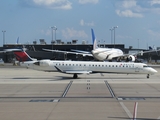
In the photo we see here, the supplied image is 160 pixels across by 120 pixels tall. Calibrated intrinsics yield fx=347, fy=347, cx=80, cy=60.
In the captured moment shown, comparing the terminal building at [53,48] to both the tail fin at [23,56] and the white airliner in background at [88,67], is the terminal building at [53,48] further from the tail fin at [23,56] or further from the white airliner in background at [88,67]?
the white airliner in background at [88,67]

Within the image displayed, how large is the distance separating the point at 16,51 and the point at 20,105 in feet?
87.0

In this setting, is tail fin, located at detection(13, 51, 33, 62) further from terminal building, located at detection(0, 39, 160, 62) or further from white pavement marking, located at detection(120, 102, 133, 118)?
terminal building, located at detection(0, 39, 160, 62)

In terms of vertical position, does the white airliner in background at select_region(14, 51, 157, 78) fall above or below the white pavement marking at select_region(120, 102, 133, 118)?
above

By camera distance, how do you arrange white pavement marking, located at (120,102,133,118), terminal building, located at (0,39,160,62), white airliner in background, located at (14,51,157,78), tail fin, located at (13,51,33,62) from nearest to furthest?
white pavement marking, located at (120,102,133,118), white airliner in background, located at (14,51,157,78), tail fin, located at (13,51,33,62), terminal building, located at (0,39,160,62)

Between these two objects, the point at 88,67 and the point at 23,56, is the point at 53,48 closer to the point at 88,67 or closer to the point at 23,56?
the point at 23,56

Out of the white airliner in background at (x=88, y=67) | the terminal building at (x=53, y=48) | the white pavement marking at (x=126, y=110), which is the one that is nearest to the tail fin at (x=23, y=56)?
the white airliner in background at (x=88, y=67)

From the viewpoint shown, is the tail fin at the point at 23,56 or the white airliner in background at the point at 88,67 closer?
the white airliner in background at the point at 88,67

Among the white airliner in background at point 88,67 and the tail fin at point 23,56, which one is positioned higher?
the tail fin at point 23,56

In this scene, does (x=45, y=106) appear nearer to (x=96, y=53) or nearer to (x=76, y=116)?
(x=76, y=116)

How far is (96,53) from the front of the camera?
3344 inches

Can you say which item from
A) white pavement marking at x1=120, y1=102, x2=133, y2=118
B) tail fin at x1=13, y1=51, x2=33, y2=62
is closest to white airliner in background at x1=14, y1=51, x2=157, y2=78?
tail fin at x1=13, y1=51, x2=33, y2=62

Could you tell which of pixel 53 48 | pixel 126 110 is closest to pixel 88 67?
pixel 126 110

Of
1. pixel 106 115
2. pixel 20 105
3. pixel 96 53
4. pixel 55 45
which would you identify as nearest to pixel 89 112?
pixel 106 115

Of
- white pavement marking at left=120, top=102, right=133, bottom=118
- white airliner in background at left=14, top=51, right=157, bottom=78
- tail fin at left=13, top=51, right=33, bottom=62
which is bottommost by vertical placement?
white pavement marking at left=120, top=102, right=133, bottom=118
